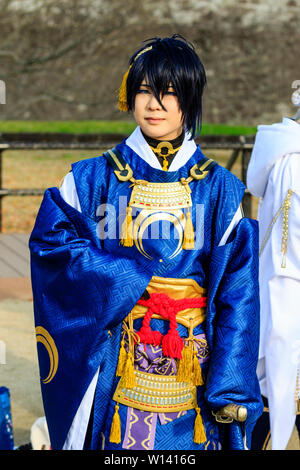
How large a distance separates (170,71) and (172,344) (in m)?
0.79

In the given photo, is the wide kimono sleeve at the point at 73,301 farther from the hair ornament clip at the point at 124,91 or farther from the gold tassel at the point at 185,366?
the hair ornament clip at the point at 124,91

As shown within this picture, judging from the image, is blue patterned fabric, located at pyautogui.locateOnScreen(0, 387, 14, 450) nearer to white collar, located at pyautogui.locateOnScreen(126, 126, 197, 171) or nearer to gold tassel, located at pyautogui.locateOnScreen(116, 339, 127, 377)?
gold tassel, located at pyautogui.locateOnScreen(116, 339, 127, 377)

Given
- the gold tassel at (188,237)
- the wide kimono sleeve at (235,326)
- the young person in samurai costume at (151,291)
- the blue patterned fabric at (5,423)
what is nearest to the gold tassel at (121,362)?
the young person in samurai costume at (151,291)

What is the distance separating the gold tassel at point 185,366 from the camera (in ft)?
6.11

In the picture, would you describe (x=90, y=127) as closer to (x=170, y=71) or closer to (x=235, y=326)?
(x=170, y=71)

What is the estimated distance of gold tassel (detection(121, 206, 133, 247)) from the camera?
188 centimetres

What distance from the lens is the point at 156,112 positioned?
186 centimetres

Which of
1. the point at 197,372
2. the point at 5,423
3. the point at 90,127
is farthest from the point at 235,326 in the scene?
the point at 90,127

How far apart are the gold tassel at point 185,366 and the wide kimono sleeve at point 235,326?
0.06 meters

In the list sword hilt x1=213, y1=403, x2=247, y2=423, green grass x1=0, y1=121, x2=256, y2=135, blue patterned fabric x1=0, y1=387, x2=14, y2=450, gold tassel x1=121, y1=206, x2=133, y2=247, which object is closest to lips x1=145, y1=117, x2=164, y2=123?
gold tassel x1=121, y1=206, x2=133, y2=247

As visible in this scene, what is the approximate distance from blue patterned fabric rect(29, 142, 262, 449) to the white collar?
0.02 metres

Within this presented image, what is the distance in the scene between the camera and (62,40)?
18.4 metres
